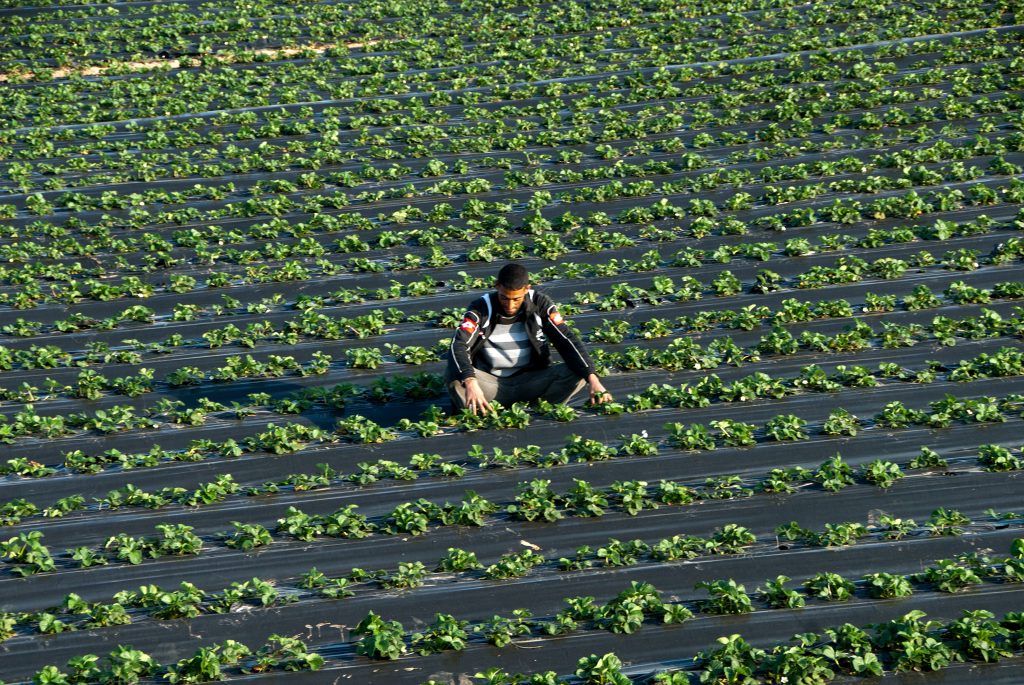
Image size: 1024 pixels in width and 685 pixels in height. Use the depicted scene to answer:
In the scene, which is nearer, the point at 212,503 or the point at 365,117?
the point at 212,503

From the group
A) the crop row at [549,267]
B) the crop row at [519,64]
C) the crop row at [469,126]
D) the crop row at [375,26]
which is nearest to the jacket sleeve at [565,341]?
the crop row at [549,267]

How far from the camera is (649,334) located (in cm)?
1107

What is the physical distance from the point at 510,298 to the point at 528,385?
76cm

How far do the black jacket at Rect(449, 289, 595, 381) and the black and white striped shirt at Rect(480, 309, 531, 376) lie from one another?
0.15 ft

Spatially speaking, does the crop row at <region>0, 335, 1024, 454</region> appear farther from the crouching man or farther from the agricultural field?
the crouching man

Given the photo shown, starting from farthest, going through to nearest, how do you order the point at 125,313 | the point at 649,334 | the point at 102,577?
1. the point at 125,313
2. the point at 649,334
3. the point at 102,577

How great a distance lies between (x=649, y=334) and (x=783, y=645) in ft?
15.3

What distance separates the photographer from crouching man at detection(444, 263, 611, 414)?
965 centimetres

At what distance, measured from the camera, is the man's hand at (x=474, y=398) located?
9.54 m

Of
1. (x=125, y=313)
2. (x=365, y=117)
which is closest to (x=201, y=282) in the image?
(x=125, y=313)

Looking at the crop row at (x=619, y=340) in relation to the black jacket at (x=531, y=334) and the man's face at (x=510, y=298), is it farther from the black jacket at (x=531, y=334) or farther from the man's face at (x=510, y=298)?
the man's face at (x=510, y=298)

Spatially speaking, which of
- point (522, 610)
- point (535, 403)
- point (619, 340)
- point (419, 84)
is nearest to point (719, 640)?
point (522, 610)

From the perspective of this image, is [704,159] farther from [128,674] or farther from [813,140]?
[128,674]

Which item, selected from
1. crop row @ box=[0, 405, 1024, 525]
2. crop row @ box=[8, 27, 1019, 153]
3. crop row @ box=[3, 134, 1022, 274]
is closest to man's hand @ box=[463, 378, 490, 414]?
crop row @ box=[0, 405, 1024, 525]
